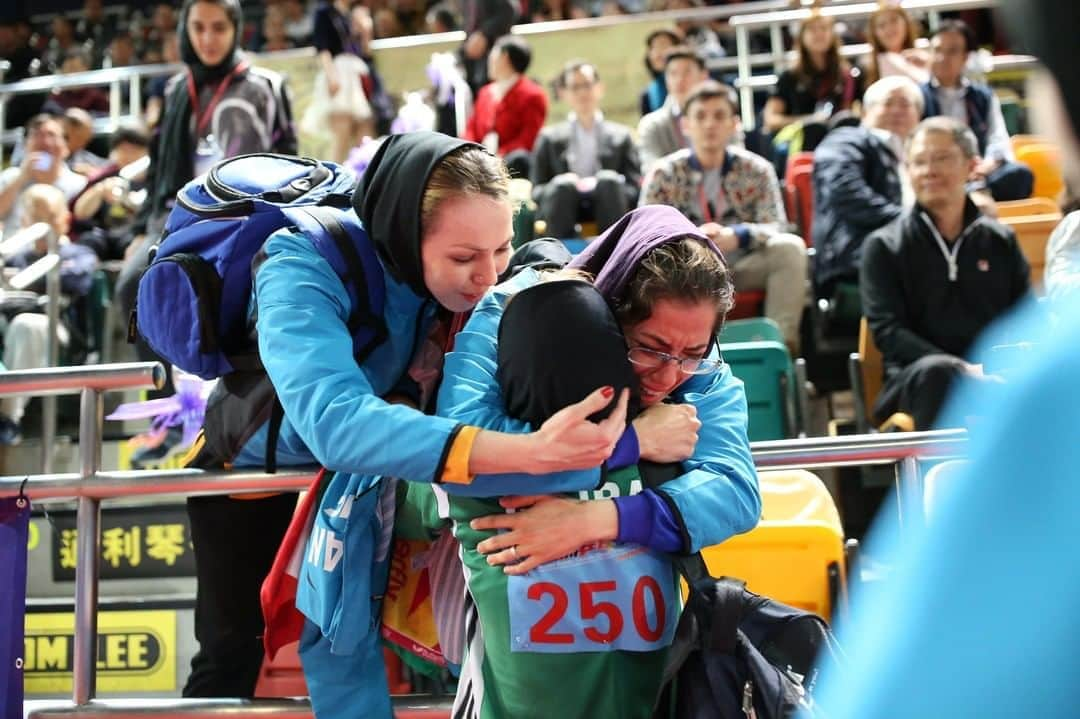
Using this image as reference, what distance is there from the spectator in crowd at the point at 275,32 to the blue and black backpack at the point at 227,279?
11.4 metres

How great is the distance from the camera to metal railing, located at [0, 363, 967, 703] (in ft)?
8.36

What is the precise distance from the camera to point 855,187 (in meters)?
6.08

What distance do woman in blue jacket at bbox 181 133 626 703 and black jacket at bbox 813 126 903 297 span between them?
405 cm

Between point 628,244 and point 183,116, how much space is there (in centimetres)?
310

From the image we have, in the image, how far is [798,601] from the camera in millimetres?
2891

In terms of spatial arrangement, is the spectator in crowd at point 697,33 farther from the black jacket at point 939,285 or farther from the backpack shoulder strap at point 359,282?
the backpack shoulder strap at point 359,282

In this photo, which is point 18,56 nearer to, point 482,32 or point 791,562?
point 482,32

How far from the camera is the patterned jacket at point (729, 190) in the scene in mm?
6281

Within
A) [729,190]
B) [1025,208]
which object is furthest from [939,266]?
[1025,208]

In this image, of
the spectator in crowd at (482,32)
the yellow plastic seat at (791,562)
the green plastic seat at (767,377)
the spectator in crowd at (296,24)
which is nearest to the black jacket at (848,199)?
the green plastic seat at (767,377)

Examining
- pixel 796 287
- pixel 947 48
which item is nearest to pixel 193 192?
pixel 796 287

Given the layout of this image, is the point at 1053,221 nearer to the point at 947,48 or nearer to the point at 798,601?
the point at 947,48

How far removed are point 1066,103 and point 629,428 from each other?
45.6 inches

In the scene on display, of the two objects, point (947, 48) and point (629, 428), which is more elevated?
point (947, 48)
